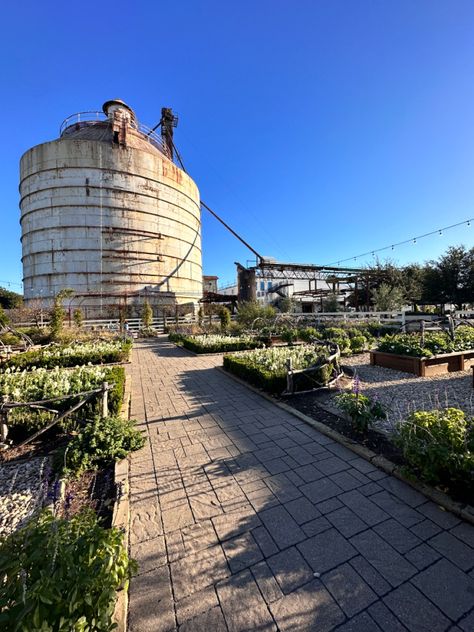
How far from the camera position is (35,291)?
85.0 ft

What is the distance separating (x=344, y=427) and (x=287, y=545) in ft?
8.03

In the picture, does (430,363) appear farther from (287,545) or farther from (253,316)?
(253,316)

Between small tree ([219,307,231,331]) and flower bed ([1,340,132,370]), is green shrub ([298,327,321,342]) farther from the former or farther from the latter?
Answer: flower bed ([1,340,132,370])

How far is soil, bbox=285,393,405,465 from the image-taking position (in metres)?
3.63

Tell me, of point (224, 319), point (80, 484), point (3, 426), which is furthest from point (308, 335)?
point (3, 426)

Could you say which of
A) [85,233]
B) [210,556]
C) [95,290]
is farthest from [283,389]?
[85,233]

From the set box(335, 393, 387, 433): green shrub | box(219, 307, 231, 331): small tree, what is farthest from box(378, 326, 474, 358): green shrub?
box(219, 307, 231, 331): small tree

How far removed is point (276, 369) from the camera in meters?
6.63

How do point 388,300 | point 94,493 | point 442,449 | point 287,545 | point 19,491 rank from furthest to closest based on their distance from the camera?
point 388,300 < point 19,491 < point 94,493 < point 442,449 < point 287,545

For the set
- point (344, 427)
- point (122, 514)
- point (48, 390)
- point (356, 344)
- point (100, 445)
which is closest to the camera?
point (122, 514)

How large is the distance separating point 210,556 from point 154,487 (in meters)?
1.13

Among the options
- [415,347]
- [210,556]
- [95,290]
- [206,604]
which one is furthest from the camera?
[95,290]

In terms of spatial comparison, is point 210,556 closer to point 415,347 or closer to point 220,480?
point 220,480

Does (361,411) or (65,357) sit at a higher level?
(65,357)
